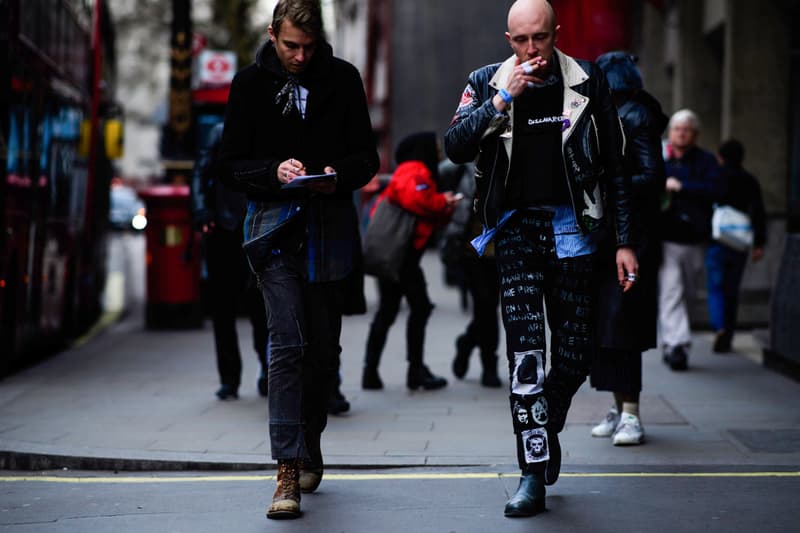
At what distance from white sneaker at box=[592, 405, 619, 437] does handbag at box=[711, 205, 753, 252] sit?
13.1 ft

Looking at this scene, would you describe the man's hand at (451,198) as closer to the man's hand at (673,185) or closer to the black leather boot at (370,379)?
the black leather boot at (370,379)

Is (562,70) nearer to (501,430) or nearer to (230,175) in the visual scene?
(230,175)

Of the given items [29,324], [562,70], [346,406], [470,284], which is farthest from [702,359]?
[562,70]

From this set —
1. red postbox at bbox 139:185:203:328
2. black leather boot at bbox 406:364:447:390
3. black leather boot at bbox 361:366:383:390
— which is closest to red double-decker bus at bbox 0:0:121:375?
red postbox at bbox 139:185:203:328

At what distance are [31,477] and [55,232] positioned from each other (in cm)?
561

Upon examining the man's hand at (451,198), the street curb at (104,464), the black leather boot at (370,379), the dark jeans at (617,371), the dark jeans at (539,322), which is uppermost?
the man's hand at (451,198)

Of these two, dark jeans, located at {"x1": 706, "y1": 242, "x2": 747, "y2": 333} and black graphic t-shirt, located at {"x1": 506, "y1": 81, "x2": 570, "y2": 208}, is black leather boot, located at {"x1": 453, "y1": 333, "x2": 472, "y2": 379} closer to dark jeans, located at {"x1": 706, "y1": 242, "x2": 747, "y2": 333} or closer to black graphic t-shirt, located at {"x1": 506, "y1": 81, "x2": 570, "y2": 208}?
dark jeans, located at {"x1": 706, "y1": 242, "x2": 747, "y2": 333}

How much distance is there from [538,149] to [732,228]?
604cm

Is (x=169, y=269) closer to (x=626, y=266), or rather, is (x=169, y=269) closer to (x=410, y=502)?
(x=410, y=502)

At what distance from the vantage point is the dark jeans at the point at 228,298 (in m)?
8.30

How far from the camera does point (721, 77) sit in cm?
1552

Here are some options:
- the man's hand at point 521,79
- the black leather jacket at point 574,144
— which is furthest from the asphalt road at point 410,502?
the man's hand at point 521,79

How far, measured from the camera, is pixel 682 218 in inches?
382

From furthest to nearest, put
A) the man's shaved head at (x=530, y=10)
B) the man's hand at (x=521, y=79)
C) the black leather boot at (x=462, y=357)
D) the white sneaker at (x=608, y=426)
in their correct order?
the black leather boot at (x=462, y=357)
the white sneaker at (x=608, y=426)
the man's shaved head at (x=530, y=10)
the man's hand at (x=521, y=79)
